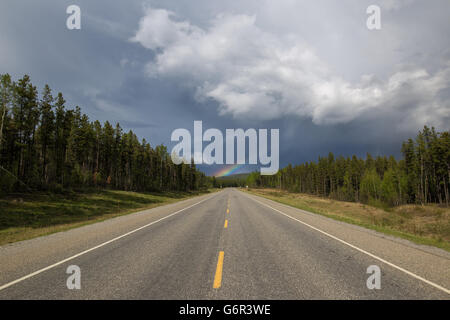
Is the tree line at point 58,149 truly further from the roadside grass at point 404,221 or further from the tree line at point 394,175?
the tree line at point 394,175

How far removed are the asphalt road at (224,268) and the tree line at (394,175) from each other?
173ft

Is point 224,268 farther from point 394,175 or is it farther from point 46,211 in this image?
point 394,175

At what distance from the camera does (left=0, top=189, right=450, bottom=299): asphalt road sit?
144 inches

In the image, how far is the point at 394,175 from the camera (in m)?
54.3

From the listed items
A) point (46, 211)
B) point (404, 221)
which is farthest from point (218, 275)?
point (404, 221)

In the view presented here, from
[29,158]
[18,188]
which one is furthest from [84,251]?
[29,158]

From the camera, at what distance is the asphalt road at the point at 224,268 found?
3668 mm

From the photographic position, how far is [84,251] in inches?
249

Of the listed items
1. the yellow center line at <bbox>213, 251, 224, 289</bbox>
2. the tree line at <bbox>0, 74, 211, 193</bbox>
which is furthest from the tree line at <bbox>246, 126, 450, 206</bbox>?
the tree line at <bbox>0, 74, 211, 193</bbox>

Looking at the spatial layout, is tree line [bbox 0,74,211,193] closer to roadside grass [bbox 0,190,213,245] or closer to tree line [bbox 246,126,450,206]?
roadside grass [bbox 0,190,213,245]

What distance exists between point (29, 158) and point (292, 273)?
4345 centimetres

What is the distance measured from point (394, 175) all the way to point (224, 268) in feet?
227

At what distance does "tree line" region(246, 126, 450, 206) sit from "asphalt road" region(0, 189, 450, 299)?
173ft

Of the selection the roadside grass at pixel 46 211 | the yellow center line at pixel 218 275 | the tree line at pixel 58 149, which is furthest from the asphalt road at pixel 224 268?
the tree line at pixel 58 149
